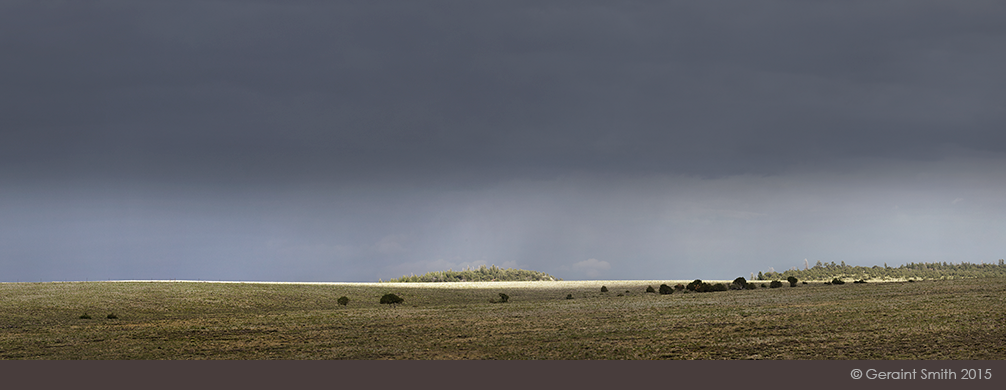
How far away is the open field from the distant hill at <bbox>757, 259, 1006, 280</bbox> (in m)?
59.4

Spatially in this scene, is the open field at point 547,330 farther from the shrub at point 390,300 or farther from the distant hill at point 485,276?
the distant hill at point 485,276

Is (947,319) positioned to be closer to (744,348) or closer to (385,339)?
(744,348)

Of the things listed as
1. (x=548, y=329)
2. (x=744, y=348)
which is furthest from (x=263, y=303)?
(x=744, y=348)

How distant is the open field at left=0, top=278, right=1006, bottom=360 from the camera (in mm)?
24859

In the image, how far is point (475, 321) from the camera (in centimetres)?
3600

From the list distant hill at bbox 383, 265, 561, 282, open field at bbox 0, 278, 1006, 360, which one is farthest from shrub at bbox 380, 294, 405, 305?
distant hill at bbox 383, 265, 561, 282

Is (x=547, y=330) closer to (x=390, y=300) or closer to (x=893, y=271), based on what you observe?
(x=390, y=300)

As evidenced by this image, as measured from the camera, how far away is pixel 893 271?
106688 millimetres

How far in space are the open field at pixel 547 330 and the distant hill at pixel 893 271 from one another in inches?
2339

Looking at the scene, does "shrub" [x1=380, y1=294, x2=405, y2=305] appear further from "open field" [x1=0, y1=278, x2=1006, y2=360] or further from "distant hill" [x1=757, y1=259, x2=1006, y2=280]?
"distant hill" [x1=757, y1=259, x2=1006, y2=280]

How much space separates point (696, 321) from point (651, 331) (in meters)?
4.43

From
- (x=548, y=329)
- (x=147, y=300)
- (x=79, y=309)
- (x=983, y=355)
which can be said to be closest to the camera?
(x=983, y=355)

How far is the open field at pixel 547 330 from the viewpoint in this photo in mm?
24859

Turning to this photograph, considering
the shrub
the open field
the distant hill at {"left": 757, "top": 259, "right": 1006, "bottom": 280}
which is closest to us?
the open field
